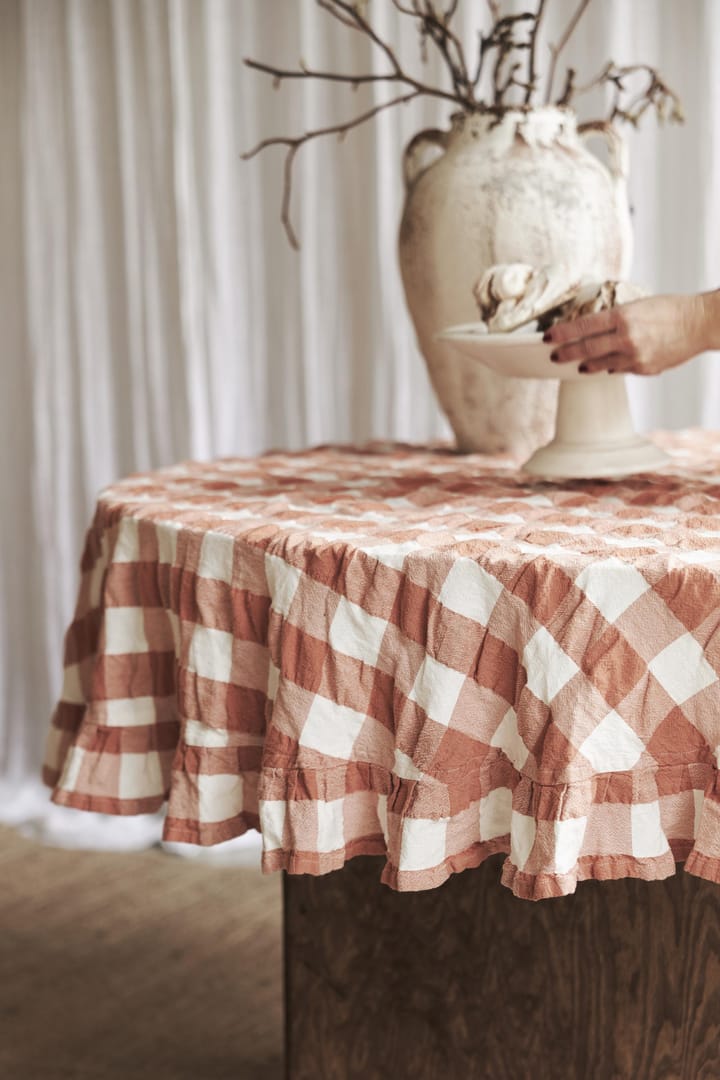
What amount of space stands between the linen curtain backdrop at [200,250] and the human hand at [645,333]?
1.02m

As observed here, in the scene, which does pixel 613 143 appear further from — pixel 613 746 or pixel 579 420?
pixel 613 746

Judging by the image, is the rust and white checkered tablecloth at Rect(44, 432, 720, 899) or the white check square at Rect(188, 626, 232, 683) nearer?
the rust and white checkered tablecloth at Rect(44, 432, 720, 899)

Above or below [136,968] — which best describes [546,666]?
above

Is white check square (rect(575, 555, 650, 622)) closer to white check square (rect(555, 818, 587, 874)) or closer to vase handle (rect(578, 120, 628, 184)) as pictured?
white check square (rect(555, 818, 587, 874))

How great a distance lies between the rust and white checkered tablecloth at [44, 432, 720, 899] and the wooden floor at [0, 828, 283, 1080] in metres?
0.74

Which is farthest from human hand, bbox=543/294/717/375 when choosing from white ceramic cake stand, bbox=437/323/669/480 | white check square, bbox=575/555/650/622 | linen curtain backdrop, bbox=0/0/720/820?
linen curtain backdrop, bbox=0/0/720/820

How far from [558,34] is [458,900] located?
152 centimetres

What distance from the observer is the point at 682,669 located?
69 centimetres

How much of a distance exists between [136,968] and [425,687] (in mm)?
1232

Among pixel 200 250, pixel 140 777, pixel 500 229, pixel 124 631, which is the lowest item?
pixel 140 777

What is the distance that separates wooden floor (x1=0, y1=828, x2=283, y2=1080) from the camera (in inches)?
59.4

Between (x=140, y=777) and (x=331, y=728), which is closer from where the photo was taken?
(x=331, y=728)

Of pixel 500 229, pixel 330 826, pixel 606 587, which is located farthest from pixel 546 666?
pixel 500 229

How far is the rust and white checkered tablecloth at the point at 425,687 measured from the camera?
2.26 feet
